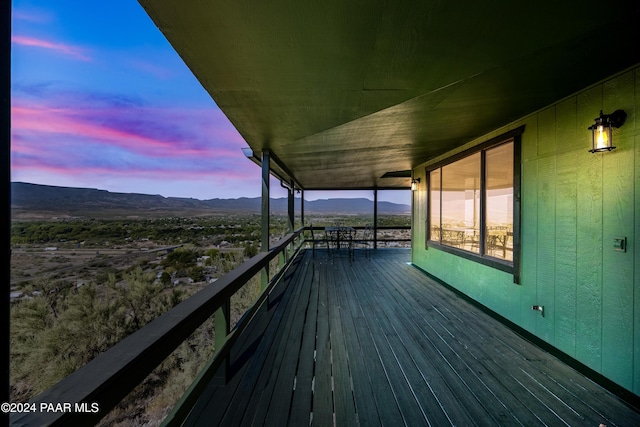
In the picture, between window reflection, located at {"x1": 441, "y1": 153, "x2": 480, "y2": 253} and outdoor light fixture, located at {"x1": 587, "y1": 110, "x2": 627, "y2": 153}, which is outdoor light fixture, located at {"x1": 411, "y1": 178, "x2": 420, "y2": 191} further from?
outdoor light fixture, located at {"x1": 587, "y1": 110, "x2": 627, "y2": 153}

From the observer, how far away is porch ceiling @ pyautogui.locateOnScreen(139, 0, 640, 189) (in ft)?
4.07

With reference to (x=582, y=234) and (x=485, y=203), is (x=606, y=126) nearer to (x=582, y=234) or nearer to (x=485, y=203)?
(x=582, y=234)

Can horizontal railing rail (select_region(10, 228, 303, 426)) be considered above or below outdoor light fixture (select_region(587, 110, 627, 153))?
below

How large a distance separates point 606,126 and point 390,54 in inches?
72.9

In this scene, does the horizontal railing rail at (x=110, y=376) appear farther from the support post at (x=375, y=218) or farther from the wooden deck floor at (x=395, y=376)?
the support post at (x=375, y=218)

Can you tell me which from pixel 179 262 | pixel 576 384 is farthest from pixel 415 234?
pixel 179 262

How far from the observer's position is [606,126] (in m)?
2.01

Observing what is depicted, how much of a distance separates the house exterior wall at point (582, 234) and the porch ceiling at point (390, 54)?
18 cm

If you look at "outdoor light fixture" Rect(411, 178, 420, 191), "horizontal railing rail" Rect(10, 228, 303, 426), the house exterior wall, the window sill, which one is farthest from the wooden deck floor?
"outdoor light fixture" Rect(411, 178, 420, 191)

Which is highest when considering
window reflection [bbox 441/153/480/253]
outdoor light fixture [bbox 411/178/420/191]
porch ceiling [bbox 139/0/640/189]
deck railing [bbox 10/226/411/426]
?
porch ceiling [bbox 139/0/640/189]

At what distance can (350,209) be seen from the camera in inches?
635

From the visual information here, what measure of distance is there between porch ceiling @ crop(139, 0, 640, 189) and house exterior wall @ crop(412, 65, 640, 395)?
0.18m

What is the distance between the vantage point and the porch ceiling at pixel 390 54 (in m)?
1.24

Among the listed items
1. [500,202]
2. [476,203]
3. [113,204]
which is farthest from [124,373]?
[113,204]
